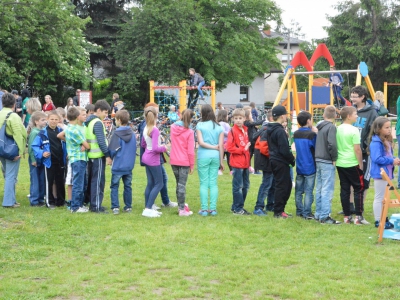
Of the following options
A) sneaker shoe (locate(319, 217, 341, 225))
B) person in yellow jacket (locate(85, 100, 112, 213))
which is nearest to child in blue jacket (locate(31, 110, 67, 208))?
person in yellow jacket (locate(85, 100, 112, 213))

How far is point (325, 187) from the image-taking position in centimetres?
909

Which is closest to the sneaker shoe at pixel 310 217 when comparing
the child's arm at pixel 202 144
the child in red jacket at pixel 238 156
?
the child in red jacket at pixel 238 156

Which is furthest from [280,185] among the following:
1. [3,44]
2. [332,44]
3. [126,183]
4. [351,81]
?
[332,44]

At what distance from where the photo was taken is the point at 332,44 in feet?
185

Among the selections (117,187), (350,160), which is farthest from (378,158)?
(117,187)

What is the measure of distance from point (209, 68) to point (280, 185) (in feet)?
102

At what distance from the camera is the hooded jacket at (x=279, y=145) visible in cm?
930

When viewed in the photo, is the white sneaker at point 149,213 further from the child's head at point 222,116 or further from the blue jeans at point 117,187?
the child's head at point 222,116

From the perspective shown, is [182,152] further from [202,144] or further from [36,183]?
[36,183]

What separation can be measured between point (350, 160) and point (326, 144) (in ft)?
1.42

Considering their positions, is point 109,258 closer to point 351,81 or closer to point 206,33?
point 206,33

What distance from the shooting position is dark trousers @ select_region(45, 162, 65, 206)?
10.4 m

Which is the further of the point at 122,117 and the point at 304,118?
the point at 122,117

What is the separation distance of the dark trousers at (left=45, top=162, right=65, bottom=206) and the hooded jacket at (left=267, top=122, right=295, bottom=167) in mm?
3748
